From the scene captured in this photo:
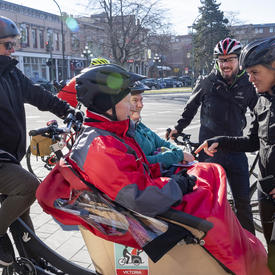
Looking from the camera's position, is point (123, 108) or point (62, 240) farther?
point (62, 240)

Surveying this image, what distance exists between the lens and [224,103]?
3447mm

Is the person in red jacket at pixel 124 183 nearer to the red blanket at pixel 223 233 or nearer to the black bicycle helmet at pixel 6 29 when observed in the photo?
the red blanket at pixel 223 233

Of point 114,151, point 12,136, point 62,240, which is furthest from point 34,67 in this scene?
point 114,151

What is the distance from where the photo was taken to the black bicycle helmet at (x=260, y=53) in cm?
210

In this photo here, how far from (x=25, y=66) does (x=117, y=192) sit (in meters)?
45.3

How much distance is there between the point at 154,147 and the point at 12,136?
1175 millimetres

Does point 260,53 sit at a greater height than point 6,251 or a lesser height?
greater

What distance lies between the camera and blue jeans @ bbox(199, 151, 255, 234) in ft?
10.6

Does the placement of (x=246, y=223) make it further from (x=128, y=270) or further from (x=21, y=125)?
(x=21, y=125)

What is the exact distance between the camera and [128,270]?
1.87 metres

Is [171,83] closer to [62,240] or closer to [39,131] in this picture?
[62,240]

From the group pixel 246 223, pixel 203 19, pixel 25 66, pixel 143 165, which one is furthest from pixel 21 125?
pixel 203 19

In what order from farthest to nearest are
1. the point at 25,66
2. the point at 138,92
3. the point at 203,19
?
the point at 203,19 < the point at 25,66 < the point at 138,92

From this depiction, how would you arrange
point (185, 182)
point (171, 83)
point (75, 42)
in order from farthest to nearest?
point (171, 83)
point (75, 42)
point (185, 182)
